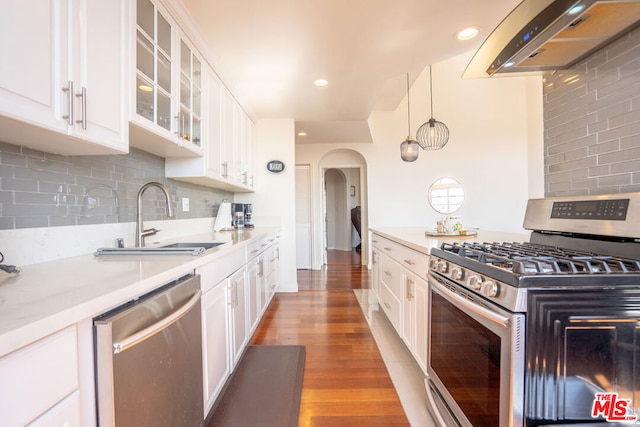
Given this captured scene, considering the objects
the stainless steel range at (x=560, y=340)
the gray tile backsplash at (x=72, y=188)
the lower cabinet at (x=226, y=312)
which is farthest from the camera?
the lower cabinet at (x=226, y=312)

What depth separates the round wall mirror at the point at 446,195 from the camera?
18.8 feet

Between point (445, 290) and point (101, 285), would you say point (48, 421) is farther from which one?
point (445, 290)

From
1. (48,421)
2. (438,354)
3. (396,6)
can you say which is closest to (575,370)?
(438,354)

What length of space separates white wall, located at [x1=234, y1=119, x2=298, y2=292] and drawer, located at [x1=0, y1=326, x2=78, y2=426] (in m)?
3.36

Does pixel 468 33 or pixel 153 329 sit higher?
pixel 468 33

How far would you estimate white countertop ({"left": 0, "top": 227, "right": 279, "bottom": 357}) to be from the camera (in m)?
0.57

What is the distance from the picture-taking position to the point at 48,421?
60 centimetres

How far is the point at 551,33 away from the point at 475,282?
1.00 metres

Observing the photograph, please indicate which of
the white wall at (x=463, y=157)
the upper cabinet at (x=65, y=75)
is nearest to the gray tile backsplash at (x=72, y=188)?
the upper cabinet at (x=65, y=75)

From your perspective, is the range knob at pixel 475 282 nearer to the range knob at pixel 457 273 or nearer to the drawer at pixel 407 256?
the range knob at pixel 457 273

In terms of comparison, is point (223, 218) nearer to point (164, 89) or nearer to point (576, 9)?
point (164, 89)

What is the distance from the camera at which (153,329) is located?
0.91 meters

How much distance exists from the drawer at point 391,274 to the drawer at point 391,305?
0.19 ft

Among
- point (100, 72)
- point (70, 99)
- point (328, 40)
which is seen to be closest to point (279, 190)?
point (328, 40)
